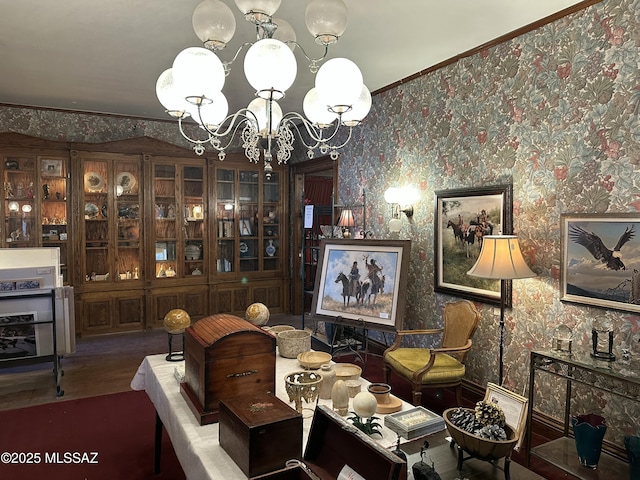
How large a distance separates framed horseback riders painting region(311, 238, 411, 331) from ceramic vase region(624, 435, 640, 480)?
181cm

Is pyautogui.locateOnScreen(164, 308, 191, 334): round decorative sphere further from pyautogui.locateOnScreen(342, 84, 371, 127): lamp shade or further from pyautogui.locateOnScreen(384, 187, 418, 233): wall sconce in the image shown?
pyautogui.locateOnScreen(384, 187, 418, 233): wall sconce

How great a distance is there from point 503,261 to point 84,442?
319cm

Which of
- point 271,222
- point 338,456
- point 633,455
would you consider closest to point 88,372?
point 271,222

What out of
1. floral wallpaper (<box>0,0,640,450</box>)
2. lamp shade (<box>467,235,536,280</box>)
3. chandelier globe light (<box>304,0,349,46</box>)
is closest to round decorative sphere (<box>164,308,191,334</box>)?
chandelier globe light (<box>304,0,349,46</box>)

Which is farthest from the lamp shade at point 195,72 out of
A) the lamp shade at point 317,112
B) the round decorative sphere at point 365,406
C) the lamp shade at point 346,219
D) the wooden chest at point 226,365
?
the lamp shade at point 346,219

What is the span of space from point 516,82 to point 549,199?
0.94 metres

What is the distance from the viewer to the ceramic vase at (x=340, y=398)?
1904 mm

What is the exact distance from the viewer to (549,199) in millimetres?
3188

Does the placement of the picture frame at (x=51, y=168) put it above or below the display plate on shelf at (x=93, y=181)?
above

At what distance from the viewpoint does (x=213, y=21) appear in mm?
2080

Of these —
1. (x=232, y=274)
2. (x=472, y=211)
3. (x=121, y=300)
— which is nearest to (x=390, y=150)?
(x=472, y=211)

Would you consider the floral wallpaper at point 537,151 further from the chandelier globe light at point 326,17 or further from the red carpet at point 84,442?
the red carpet at point 84,442

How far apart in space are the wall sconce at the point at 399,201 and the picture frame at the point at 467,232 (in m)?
0.38

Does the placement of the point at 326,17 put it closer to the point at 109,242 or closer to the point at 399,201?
the point at 399,201
